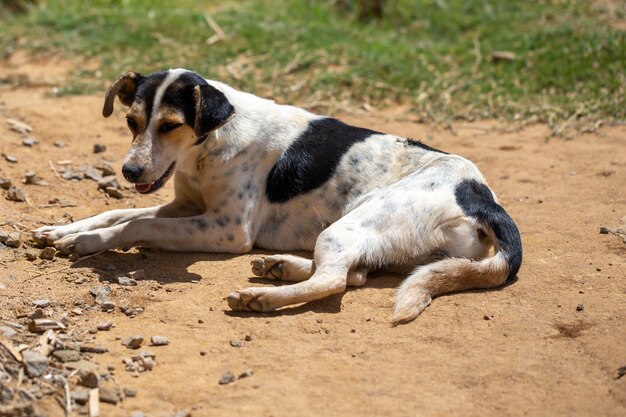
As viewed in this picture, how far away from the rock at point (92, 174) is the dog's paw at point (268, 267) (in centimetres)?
249

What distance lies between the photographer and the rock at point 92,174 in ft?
25.8

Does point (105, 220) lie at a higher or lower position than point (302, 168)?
lower

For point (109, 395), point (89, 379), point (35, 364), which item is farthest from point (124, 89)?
point (109, 395)

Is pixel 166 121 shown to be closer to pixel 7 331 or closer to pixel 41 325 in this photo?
pixel 41 325

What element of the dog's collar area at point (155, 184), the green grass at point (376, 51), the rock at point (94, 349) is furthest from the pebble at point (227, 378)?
the green grass at point (376, 51)

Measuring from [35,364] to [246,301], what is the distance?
1.37 meters

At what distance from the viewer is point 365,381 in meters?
4.64

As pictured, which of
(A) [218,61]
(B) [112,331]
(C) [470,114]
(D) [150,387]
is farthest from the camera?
(A) [218,61]

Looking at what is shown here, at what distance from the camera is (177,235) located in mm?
6379

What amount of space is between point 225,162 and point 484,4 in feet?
28.4

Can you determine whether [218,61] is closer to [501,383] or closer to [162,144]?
[162,144]

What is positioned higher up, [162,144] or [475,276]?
[162,144]

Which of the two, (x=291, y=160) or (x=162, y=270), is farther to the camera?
(x=291, y=160)

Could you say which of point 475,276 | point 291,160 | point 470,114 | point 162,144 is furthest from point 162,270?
point 470,114
